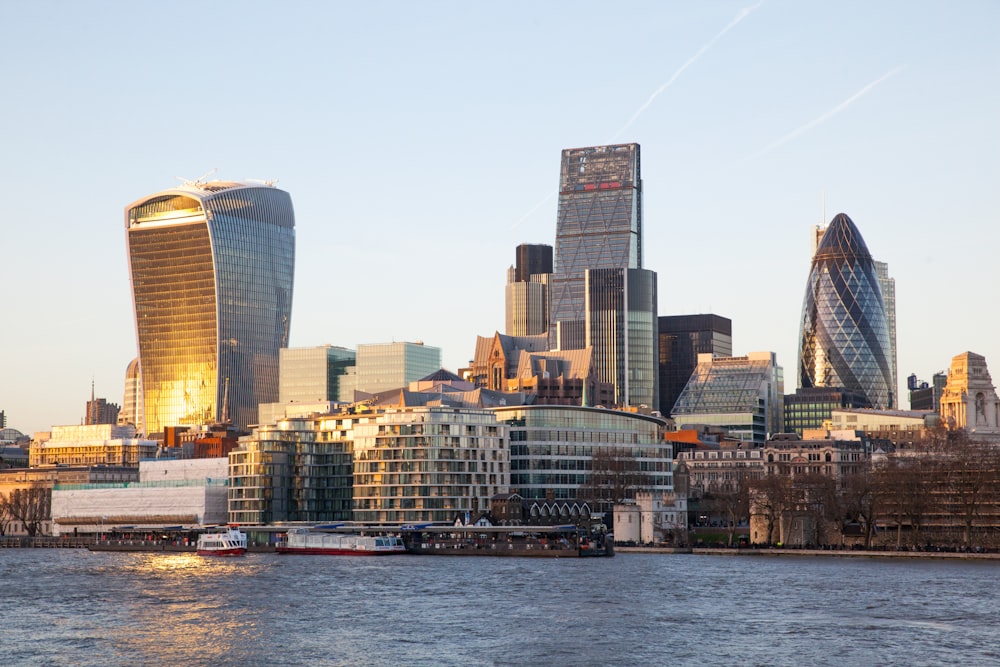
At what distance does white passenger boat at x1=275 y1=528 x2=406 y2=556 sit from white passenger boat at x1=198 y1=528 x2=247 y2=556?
4.96m

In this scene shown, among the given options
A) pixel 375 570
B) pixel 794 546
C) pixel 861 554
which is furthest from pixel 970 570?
pixel 375 570

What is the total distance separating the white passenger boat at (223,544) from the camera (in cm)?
19288

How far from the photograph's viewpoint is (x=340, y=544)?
190m

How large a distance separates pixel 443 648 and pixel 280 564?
7938 centimetres

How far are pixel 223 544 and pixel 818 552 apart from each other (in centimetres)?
7459

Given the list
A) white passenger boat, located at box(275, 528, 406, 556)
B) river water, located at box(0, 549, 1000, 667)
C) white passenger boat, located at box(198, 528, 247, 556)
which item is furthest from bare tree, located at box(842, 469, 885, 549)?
white passenger boat, located at box(198, 528, 247, 556)

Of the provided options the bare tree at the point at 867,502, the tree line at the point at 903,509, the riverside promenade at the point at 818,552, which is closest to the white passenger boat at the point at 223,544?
the riverside promenade at the point at 818,552

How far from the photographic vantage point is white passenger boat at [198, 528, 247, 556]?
192875 mm

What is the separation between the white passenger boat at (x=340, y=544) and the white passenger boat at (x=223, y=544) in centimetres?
496

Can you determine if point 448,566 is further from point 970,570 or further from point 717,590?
point 970,570

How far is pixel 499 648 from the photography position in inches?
3462

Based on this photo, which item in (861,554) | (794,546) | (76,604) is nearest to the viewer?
(76,604)

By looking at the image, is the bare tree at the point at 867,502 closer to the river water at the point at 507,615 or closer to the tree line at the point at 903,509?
the tree line at the point at 903,509

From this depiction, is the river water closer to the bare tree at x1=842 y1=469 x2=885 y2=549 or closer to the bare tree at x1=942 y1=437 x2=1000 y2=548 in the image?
the bare tree at x1=942 y1=437 x2=1000 y2=548
